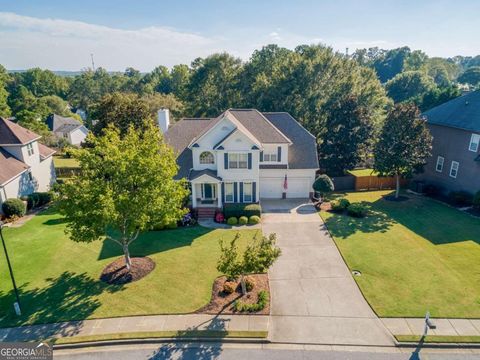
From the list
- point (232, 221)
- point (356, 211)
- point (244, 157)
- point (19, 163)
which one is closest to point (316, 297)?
point (232, 221)

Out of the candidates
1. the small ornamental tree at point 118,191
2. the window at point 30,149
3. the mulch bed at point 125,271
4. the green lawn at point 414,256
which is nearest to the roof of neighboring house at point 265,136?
the green lawn at point 414,256

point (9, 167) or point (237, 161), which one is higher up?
point (237, 161)

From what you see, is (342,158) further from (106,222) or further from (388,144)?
(106,222)

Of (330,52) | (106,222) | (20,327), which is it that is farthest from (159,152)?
(330,52)

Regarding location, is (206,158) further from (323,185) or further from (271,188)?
(323,185)

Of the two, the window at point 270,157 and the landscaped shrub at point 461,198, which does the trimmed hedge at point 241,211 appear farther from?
the landscaped shrub at point 461,198
